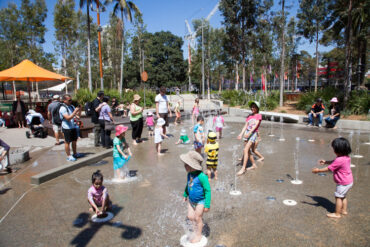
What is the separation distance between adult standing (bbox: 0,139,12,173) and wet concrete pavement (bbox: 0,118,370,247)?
1.38ft

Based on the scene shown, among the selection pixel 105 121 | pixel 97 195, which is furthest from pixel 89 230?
pixel 105 121

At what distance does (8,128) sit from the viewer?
41.8ft

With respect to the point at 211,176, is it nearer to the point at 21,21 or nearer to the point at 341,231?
the point at 341,231

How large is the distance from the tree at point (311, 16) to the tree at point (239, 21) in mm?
5251

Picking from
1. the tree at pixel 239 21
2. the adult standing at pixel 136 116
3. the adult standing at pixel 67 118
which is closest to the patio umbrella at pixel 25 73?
the adult standing at pixel 136 116

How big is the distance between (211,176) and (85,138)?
638 cm

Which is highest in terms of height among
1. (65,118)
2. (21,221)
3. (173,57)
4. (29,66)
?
(173,57)

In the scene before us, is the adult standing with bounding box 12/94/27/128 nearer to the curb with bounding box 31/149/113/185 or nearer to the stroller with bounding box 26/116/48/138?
the stroller with bounding box 26/116/48/138

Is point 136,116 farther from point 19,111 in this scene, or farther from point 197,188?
point 19,111

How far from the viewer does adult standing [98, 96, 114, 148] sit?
7840 millimetres

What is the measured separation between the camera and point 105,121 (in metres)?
8.01

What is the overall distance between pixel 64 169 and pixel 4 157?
1.40 m

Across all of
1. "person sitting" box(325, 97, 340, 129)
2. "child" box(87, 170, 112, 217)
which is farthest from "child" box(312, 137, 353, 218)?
"person sitting" box(325, 97, 340, 129)

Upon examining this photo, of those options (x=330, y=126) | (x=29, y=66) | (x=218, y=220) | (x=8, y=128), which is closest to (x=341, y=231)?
(x=218, y=220)
